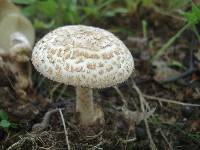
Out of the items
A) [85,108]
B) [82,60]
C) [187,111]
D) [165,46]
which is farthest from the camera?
[165,46]

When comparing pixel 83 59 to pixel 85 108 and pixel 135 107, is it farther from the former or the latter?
pixel 135 107

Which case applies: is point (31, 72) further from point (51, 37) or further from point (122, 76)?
point (122, 76)

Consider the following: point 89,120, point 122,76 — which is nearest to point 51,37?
point 122,76

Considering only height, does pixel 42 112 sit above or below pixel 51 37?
below

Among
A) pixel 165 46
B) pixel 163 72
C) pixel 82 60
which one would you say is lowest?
pixel 163 72

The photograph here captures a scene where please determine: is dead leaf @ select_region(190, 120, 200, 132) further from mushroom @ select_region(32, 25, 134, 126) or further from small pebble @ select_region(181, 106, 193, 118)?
mushroom @ select_region(32, 25, 134, 126)

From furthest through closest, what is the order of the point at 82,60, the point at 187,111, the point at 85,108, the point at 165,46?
the point at 165,46 → the point at 187,111 → the point at 85,108 → the point at 82,60

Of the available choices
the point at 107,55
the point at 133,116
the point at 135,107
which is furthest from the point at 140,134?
the point at 107,55

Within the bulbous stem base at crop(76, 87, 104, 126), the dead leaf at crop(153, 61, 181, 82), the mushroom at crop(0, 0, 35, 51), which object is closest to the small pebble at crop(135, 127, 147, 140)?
the bulbous stem base at crop(76, 87, 104, 126)
